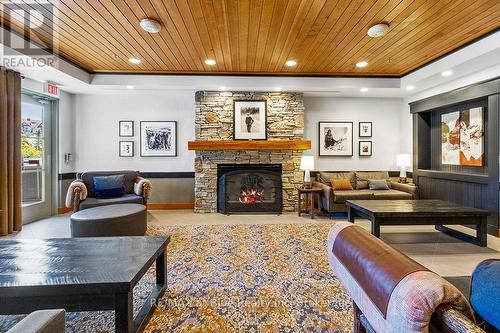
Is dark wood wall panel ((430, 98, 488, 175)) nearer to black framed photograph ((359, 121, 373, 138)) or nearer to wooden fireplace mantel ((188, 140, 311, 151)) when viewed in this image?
black framed photograph ((359, 121, 373, 138))

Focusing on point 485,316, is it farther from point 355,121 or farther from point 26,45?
point 355,121

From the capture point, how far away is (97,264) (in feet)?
6.12

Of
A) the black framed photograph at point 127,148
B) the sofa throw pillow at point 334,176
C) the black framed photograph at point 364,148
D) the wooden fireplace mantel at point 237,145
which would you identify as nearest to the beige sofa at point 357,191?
the sofa throw pillow at point 334,176

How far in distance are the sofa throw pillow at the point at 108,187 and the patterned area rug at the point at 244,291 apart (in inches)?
67.7

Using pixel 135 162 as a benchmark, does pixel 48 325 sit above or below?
below

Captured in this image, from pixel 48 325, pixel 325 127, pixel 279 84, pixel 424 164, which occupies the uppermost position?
pixel 279 84

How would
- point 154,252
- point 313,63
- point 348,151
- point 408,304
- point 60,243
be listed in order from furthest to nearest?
point 348,151, point 313,63, point 60,243, point 154,252, point 408,304

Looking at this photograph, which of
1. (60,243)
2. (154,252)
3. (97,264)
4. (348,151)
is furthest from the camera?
(348,151)

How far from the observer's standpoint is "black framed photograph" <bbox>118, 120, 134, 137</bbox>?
19.8 feet

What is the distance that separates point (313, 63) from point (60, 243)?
14.0ft

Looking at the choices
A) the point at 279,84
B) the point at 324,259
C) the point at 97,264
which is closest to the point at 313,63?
the point at 279,84

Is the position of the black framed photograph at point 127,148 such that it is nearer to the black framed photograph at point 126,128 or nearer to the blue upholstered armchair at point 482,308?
the black framed photograph at point 126,128

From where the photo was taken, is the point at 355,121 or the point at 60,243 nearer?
the point at 60,243

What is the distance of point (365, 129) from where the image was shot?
6.25 meters
